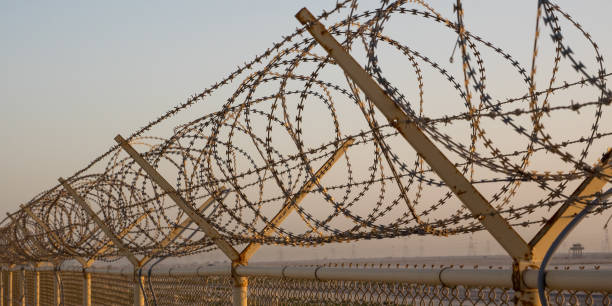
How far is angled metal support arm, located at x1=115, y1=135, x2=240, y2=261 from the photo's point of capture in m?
5.57

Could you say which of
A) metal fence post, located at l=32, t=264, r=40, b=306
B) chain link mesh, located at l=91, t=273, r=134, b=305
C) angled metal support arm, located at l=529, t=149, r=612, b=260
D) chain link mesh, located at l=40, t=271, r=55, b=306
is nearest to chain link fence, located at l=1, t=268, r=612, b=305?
chain link mesh, located at l=91, t=273, r=134, b=305

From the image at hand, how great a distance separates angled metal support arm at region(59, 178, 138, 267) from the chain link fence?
0.28 m

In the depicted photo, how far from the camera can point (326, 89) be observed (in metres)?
4.91

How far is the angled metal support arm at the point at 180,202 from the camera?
5.57 m

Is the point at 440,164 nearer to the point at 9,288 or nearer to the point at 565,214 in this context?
the point at 565,214

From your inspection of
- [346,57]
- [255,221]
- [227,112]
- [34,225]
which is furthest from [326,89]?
[34,225]

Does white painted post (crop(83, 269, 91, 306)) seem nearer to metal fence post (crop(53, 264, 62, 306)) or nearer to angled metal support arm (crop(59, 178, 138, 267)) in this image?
angled metal support arm (crop(59, 178, 138, 267))

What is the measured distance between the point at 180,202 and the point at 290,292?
1.55m

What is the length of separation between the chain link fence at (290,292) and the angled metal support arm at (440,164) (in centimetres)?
25

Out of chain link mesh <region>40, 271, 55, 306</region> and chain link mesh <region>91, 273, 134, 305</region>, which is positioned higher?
chain link mesh <region>40, 271, 55, 306</region>

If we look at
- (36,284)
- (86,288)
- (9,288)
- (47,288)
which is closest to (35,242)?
(47,288)

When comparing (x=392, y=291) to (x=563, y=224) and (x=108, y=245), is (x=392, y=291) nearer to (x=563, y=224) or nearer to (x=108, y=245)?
(x=563, y=224)

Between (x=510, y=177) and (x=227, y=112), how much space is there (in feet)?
7.99

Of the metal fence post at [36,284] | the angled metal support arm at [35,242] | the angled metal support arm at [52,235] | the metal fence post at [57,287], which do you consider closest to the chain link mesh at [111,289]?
the angled metal support arm at [52,235]
